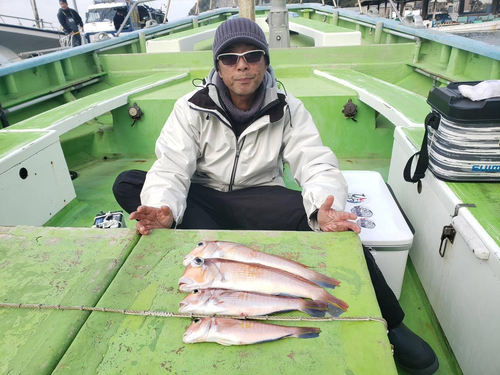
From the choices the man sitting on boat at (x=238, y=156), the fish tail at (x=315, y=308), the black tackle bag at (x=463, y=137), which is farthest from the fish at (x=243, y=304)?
the black tackle bag at (x=463, y=137)

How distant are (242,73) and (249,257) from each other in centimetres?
119

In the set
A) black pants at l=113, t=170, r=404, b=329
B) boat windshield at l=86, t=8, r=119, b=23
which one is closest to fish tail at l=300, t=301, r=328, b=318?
black pants at l=113, t=170, r=404, b=329

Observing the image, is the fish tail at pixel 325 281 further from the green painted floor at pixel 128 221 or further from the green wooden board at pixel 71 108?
the green wooden board at pixel 71 108

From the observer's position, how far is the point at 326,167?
2.04 m

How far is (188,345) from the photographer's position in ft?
3.61

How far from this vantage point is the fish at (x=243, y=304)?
46.4 inches

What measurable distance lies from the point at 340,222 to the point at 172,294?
2.83 ft

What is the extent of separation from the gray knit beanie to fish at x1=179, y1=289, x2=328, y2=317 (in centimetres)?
146

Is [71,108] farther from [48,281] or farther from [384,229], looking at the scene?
[384,229]

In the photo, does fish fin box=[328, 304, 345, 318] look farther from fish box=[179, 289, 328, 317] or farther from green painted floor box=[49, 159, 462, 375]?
green painted floor box=[49, 159, 462, 375]

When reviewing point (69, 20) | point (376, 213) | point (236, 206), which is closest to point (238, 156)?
point (236, 206)

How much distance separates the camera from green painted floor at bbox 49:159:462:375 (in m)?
1.93

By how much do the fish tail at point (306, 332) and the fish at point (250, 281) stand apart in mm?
112

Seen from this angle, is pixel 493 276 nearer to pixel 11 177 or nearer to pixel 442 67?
pixel 11 177
